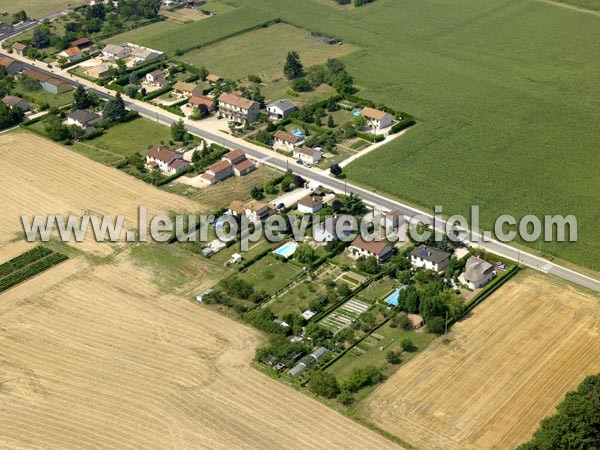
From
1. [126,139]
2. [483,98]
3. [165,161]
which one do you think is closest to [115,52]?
[126,139]

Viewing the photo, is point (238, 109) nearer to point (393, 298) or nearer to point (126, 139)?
point (126, 139)

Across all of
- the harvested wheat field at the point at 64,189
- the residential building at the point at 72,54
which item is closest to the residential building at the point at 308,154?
the harvested wheat field at the point at 64,189

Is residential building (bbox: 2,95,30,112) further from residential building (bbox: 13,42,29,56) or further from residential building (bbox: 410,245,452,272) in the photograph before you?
residential building (bbox: 410,245,452,272)

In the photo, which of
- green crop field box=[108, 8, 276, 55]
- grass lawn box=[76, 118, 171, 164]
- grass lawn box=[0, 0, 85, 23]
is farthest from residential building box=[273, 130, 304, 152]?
grass lawn box=[0, 0, 85, 23]

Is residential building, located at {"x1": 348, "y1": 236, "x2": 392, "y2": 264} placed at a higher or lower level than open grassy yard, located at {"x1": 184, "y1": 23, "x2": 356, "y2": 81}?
lower

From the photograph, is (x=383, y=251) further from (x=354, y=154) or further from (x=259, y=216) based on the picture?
(x=354, y=154)

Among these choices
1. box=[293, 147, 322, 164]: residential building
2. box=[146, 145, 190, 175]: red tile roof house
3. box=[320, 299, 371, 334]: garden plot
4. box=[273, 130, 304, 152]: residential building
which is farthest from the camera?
box=[273, 130, 304, 152]: residential building

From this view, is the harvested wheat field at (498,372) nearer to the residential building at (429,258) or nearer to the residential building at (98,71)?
the residential building at (429,258)
